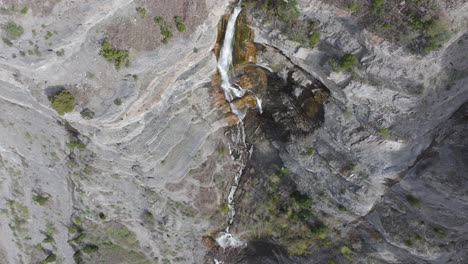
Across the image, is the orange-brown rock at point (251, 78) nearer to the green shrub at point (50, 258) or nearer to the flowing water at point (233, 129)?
the flowing water at point (233, 129)

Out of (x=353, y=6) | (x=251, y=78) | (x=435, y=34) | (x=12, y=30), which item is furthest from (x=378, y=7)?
(x=12, y=30)

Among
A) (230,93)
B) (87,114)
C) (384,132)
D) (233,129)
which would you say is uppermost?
(87,114)

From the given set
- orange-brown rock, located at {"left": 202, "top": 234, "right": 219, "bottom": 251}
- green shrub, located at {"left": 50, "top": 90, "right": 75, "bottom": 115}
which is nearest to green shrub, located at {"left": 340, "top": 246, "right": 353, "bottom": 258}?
orange-brown rock, located at {"left": 202, "top": 234, "right": 219, "bottom": 251}

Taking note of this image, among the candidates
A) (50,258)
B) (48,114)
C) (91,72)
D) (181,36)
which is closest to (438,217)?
(181,36)

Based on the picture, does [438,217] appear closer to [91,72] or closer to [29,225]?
[91,72]

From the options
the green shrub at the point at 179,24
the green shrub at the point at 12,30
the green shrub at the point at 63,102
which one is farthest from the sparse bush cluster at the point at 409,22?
the green shrub at the point at 12,30

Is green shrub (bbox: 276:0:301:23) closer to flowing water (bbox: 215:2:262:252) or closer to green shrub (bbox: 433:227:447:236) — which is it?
flowing water (bbox: 215:2:262:252)

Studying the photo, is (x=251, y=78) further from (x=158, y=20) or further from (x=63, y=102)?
(x=63, y=102)
